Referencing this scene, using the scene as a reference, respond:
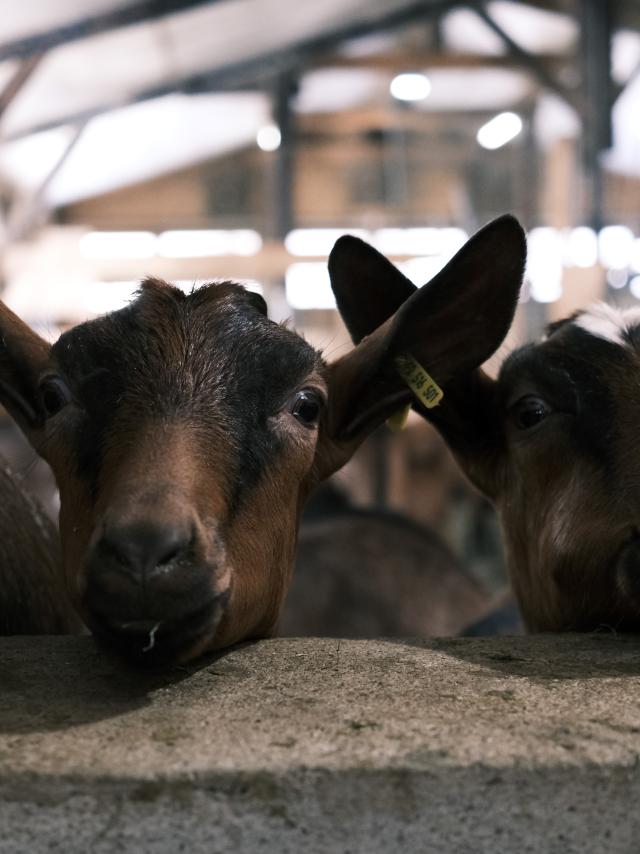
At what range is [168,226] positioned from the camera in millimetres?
18312

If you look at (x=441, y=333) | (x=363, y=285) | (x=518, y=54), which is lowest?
(x=441, y=333)

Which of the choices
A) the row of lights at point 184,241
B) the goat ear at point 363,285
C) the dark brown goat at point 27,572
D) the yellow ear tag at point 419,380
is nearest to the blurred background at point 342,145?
the row of lights at point 184,241

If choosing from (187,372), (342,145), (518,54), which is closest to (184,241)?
(342,145)

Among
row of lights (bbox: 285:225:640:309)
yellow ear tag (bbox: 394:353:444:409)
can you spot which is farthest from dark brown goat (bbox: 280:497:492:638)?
row of lights (bbox: 285:225:640:309)

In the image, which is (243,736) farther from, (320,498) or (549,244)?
(549,244)

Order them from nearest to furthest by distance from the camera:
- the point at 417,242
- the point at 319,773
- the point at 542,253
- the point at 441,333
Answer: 1. the point at 319,773
2. the point at 441,333
3. the point at 542,253
4. the point at 417,242

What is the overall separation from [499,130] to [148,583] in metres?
13.3

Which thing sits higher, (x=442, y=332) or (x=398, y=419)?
(x=442, y=332)

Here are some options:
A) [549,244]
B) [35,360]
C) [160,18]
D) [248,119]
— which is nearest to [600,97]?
[549,244]

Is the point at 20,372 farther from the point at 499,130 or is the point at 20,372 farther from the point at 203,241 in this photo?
the point at 203,241

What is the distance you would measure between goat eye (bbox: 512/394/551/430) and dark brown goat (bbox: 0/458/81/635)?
5.21 ft

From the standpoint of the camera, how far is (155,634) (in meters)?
2.07

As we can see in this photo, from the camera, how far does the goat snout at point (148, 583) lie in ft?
6.50

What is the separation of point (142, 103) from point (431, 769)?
10297 mm
